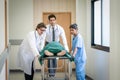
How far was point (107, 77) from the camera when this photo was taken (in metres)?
5.80

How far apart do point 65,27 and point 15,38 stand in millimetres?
1681

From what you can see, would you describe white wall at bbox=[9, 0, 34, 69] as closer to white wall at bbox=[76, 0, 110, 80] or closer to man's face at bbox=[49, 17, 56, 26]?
white wall at bbox=[76, 0, 110, 80]

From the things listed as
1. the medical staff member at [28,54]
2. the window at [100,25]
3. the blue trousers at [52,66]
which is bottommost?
the blue trousers at [52,66]

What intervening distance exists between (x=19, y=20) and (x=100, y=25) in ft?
9.82

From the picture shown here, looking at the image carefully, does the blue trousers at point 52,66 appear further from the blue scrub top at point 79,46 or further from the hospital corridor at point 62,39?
the blue scrub top at point 79,46

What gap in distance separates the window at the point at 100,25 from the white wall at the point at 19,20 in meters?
2.25

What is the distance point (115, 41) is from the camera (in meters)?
4.99

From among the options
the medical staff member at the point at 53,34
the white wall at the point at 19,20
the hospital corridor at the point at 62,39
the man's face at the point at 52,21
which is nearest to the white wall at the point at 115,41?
the hospital corridor at the point at 62,39

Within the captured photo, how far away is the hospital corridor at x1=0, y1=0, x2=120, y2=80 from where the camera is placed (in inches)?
193

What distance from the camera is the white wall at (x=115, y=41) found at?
4820 millimetres

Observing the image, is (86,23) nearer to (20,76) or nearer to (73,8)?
(73,8)

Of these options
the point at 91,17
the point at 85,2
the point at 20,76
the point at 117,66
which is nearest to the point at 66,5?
the point at 85,2

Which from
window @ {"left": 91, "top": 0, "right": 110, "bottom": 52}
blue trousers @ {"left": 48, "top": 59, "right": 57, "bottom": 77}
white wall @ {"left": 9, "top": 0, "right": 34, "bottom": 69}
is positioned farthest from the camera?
white wall @ {"left": 9, "top": 0, "right": 34, "bottom": 69}

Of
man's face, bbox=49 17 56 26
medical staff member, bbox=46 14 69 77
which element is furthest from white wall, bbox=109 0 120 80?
man's face, bbox=49 17 56 26
